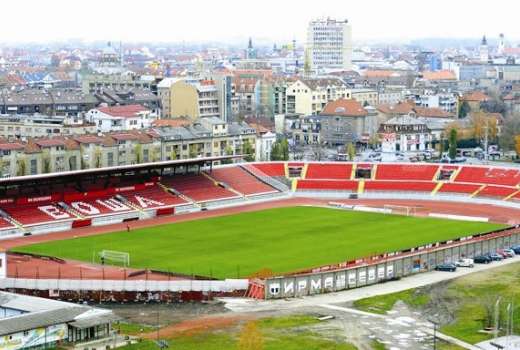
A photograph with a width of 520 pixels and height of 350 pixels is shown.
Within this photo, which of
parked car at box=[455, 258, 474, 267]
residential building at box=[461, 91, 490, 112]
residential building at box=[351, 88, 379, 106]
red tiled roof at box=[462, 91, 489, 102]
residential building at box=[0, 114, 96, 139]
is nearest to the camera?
parked car at box=[455, 258, 474, 267]

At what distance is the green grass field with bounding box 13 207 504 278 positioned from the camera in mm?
52562

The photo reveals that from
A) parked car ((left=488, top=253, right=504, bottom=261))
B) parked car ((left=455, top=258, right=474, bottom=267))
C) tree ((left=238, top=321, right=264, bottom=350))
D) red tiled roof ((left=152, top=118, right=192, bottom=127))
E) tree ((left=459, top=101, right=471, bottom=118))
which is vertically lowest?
tree ((left=459, top=101, right=471, bottom=118))

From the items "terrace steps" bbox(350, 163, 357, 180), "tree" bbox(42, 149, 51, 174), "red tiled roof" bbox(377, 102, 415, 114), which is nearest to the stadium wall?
"terrace steps" bbox(350, 163, 357, 180)

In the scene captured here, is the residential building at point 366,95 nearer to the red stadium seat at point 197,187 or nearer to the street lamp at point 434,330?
the red stadium seat at point 197,187

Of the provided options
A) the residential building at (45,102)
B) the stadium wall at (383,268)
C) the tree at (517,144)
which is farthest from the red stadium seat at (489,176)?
the residential building at (45,102)

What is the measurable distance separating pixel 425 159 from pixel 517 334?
57.3 m

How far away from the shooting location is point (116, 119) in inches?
3875

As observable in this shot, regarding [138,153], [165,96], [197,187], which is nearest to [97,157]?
[138,153]

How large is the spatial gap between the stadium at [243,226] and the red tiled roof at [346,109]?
3055 centimetres

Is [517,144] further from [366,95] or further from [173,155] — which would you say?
[366,95]

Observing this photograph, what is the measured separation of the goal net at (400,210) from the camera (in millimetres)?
69125

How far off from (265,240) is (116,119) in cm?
4202

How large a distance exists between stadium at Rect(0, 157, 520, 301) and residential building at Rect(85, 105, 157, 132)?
21.0 m

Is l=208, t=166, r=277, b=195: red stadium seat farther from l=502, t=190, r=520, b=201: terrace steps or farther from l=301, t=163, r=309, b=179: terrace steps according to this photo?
l=502, t=190, r=520, b=201: terrace steps
